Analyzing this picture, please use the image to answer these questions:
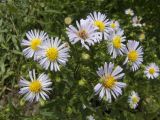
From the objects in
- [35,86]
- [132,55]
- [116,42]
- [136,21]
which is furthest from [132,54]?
[136,21]

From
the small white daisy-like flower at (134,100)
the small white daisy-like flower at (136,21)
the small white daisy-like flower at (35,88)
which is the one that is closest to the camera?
the small white daisy-like flower at (35,88)

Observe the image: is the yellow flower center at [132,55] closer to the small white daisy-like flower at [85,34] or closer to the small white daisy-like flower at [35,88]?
the small white daisy-like flower at [85,34]

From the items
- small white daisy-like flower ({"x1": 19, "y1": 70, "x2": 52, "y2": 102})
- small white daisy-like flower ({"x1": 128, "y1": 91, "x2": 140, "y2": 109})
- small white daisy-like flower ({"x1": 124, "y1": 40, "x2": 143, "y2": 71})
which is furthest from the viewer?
small white daisy-like flower ({"x1": 128, "y1": 91, "x2": 140, "y2": 109})

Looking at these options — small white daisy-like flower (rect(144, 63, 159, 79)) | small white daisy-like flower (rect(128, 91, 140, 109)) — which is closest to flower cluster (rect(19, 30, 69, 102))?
small white daisy-like flower (rect(128, 91, 140, 109))

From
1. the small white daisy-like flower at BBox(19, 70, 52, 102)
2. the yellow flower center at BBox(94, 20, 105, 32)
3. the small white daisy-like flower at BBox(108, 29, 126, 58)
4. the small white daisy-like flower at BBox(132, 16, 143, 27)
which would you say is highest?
the small white daisy-like flower at BBox(132, 16, 143, 27)

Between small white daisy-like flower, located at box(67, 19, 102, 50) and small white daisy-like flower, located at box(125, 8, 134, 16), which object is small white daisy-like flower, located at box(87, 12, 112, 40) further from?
small white daisy-like flower, located at box(125, 8, 134, 16)

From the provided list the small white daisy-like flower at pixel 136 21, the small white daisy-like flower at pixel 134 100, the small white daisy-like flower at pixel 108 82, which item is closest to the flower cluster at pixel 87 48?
the small white daisy-like flower at pixel 108 82

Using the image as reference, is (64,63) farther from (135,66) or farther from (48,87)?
(135,66)
